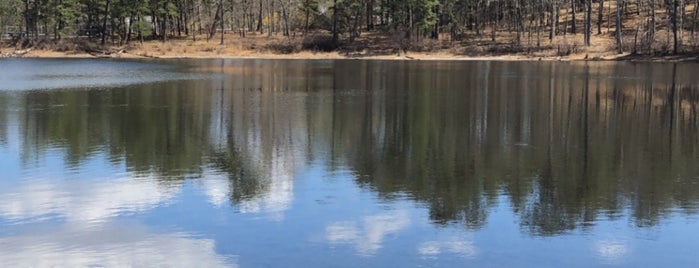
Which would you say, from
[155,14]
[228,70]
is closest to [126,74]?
[228,70]

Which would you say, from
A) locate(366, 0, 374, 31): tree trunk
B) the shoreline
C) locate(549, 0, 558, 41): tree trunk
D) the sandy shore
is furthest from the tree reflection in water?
locate(366, 0, 374, 31): tree trunk

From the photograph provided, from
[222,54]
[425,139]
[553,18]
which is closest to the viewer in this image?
[425,139]

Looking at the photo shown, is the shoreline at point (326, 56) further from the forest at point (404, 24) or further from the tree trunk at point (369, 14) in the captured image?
the tree trunk at point (369, 14)

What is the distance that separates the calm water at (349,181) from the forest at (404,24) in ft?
140

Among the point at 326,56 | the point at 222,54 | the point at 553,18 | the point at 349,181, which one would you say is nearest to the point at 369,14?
the point at 326,56

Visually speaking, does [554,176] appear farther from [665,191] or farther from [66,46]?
[66,46]

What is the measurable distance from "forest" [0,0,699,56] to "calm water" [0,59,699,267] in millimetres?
42642

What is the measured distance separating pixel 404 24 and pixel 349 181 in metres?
66.9

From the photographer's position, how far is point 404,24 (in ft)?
270

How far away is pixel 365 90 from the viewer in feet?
126

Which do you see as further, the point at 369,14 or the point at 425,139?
the point at 369,14

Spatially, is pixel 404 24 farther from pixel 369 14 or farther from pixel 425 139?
pixel 425 139

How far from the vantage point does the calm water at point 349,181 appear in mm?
11805

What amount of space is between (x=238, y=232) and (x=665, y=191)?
839 cm
